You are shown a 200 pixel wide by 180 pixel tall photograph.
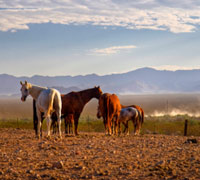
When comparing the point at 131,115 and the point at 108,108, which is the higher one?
the point at 108,108

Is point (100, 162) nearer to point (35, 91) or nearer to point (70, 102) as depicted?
point (35, 91)

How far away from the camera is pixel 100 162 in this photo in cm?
938

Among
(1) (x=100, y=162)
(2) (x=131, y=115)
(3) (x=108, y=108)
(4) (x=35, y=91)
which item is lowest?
(1) (x=100, y=162)

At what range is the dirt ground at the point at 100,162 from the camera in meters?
8.20

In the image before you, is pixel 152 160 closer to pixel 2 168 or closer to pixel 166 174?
pixel 166 174

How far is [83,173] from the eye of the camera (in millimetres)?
8289

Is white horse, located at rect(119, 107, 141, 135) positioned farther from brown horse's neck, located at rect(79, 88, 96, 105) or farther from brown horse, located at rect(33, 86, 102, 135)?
brown horse, located at rect(33, 86, 102, 135)

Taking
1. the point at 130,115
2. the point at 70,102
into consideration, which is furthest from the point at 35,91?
the point at 130,115

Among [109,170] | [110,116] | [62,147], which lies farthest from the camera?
[110,116]

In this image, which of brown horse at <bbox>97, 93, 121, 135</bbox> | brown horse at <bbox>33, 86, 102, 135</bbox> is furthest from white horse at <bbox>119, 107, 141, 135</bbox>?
brown horse at <bbox>33, 86, 102, 135</bbox>

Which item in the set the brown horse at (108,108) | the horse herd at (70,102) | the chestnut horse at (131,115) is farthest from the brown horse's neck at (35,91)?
the chestnut horse at (131,115)

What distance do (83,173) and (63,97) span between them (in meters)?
10.9

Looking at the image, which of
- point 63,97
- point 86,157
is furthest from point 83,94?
point 86,157

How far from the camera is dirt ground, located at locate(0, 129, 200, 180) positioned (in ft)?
26.9
